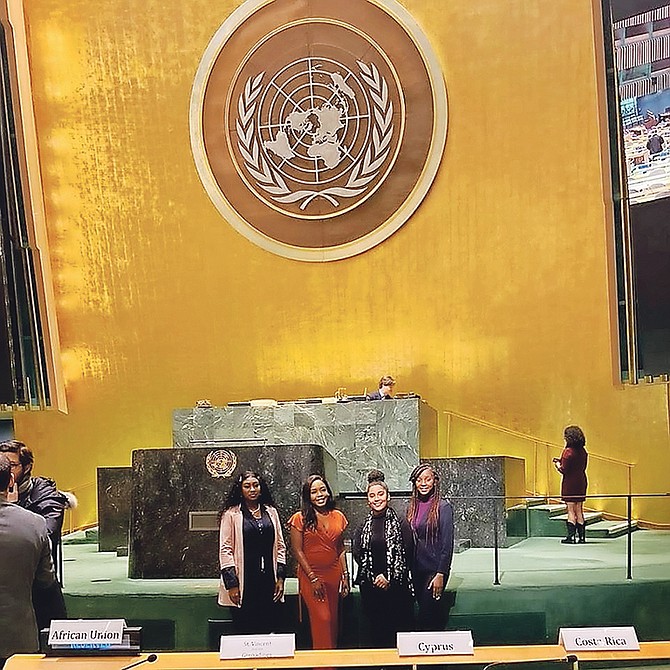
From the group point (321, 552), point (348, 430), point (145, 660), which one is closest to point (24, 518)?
point (145, 660)

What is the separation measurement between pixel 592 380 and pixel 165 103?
11.9ft

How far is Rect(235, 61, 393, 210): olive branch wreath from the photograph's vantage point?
24.1ft

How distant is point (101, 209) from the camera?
746 centimetres

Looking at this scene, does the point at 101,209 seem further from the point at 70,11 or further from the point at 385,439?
the point at 385,439

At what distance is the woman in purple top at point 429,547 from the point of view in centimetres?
578

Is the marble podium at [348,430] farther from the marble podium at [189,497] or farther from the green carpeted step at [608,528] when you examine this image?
the green carpeted step at [608,528]

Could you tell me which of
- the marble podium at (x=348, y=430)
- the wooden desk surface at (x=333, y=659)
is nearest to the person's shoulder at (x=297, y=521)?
the marble podium at (x=348, y=430)

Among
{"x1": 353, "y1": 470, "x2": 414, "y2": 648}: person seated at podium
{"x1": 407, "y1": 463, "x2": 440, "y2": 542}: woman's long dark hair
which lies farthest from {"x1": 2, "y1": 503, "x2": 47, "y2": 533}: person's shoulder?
{"x1": 407, "y1": 463, "x2": 440, "y2": 542}: woman's long dark hair

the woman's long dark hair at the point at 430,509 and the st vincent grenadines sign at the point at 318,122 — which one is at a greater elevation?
the st vincent grenadines sign at the point at 318,122

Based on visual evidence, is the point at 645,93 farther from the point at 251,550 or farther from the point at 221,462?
the point at 251,550

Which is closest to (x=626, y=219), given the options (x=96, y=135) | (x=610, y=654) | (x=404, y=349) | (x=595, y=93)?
(x=595, y=93)

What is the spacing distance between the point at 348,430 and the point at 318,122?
7.35 feet

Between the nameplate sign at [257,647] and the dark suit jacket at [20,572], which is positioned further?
the dark suit jacket at [20,572]

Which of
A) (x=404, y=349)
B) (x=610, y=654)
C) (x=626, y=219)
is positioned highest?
(x=626, y=219)
